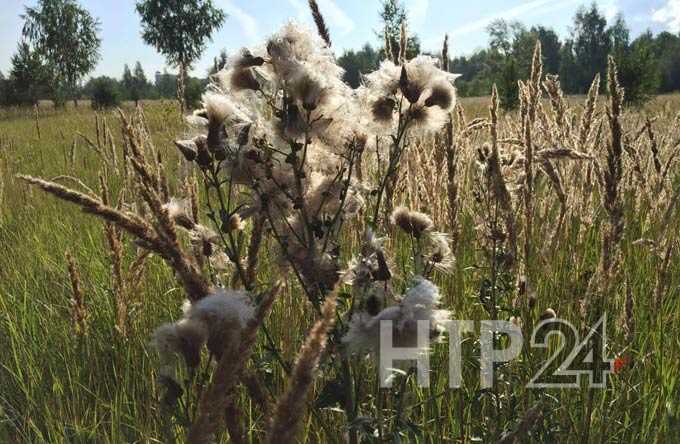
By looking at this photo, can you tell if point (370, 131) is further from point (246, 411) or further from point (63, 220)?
point (63, 220)

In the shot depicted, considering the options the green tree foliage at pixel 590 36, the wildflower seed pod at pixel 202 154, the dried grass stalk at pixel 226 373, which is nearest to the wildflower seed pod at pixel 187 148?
the wildflower seed pod at pixel 202 154

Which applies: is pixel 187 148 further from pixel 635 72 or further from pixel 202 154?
pixel 635 72

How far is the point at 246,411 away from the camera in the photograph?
1901 millimetres

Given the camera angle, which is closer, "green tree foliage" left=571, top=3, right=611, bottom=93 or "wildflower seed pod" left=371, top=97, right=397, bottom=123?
"wildflower seed pod" left=371, top=97, right=397, bottom=123

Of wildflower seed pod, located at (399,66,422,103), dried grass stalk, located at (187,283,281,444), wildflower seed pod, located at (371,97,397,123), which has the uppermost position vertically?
wildflower seed pod, located at (399,66,422,103)

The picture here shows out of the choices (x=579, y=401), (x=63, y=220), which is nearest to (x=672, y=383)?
(x=579, y=401)

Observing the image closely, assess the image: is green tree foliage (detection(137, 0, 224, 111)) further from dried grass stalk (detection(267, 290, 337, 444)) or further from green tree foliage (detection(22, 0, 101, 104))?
dried grass stalk (detection(267, 290, 337, 444))

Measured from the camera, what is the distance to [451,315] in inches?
77.2

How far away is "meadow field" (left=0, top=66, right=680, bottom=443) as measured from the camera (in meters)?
1.52

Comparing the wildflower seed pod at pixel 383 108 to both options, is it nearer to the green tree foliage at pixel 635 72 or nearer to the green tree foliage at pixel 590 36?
the green tree foliage at pixel 635 72

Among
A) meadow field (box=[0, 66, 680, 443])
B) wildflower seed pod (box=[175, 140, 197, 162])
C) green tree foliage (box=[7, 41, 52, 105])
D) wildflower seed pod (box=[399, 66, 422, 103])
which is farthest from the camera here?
green tree foliage (box=[7, 41, 52, 105])

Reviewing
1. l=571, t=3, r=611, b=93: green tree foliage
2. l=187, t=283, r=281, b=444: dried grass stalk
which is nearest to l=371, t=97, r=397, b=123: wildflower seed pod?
l=187, t=283, r=281, b=444: dried grass stalk

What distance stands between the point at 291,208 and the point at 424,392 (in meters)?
0.89

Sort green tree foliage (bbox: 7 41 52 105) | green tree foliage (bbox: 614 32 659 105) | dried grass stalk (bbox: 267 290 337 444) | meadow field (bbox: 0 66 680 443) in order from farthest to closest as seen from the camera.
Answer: green tree foliage (bbox: 7 41 52 105)
green tree foliage (bbox: 614 32 659 105)
meadow field (bbox: 0 66 680 443)
dried grass stalk (bbox: 267 290 337 444)
